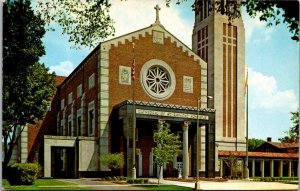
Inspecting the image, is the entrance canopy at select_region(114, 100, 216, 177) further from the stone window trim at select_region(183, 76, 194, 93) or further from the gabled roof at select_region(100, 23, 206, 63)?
the gabled roof at select_region(100, 23, 206, 63)

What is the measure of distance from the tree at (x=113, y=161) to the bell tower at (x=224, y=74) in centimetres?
831

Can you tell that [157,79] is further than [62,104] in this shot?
No

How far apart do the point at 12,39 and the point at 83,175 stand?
13.5 metres

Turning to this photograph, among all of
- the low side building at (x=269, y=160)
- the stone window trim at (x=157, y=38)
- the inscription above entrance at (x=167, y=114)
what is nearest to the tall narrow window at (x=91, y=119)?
the inscription above entrance at (x=167, y=114)

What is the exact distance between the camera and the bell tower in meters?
28.9

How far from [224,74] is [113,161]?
9.69 m

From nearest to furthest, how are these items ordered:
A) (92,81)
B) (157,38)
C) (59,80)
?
(59,80), (92,81), (157,38)

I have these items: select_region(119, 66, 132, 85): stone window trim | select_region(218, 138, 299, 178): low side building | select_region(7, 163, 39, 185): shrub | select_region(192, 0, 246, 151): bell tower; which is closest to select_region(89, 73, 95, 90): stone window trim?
select_region(119, 66, 132, 85): stone window trim

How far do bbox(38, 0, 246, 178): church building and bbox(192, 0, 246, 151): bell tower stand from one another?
0.23ft

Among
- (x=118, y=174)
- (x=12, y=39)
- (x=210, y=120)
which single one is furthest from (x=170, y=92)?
(x=12, y=39)

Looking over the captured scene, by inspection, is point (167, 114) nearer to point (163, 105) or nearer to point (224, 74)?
point (163, 105)

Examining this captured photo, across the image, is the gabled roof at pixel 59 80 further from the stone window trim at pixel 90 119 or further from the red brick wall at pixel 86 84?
the stone window trim at pixel 90 119

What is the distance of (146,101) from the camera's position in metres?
30.4

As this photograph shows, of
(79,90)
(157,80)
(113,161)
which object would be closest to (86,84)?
(79,90)
